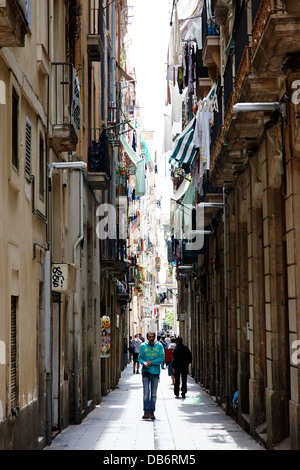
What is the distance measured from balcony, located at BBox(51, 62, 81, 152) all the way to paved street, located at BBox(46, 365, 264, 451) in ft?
16.9

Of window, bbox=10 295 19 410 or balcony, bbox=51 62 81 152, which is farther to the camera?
balcony, bbox=51 62 81 152

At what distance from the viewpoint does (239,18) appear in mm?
16219

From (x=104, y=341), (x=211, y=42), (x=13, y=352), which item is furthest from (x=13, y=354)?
(x=104, y=341)

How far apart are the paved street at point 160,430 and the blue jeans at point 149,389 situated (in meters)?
0.32

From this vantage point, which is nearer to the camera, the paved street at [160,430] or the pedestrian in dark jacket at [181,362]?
the paved street at [160,430]

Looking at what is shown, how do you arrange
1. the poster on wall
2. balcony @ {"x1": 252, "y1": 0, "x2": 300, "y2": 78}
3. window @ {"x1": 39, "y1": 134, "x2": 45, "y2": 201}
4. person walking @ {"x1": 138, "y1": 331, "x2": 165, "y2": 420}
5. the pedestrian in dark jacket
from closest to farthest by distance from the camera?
balcony @ {"x1": 252, "y1": 0, "x2": 300, "y2": 78} < window @ {"x1": 39, "y1": 134, "x2": 45, "y2": 201} < person walking @ {"x1": 138, "y1": 331, "x2": 165, "y2": 420} < the pedestrian in dark jacket < the poster on wall

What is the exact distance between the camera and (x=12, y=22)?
8.83 meters

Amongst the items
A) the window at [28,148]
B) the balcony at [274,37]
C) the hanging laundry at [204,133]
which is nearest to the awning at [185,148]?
the hanging laundry at [204,133]

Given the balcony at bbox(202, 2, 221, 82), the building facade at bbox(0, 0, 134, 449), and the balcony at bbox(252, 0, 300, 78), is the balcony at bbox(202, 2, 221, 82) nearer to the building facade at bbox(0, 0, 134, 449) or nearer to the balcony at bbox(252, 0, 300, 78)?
the building facade at bbox(0, 0, 134, 449)

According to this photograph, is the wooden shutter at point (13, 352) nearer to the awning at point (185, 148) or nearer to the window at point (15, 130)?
the window at point (15, 130)

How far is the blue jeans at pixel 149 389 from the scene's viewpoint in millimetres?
18609

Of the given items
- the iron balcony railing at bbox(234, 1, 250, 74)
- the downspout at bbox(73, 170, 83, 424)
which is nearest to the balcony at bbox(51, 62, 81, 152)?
the downspout at bbox(73, 170, 83, 424)

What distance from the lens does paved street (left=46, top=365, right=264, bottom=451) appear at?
1459 cm
